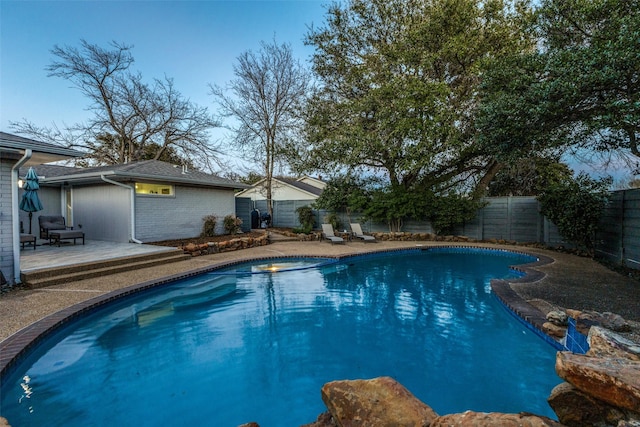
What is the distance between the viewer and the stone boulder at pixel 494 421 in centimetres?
157

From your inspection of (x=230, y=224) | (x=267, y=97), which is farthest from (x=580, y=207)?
(x=267, y=97)

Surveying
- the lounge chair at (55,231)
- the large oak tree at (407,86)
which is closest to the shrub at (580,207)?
the large oak tree at (407,86)

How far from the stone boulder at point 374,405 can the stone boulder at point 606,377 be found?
832mm

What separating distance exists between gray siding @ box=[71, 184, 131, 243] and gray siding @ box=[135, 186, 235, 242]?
47 centimetres

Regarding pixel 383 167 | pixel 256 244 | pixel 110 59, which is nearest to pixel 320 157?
pixel 383 167

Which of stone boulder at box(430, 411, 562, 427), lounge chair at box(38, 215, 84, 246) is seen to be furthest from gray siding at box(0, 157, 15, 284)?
stone boulder at box(430, 411, 562, 427)

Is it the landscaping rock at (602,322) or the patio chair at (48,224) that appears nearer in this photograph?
the landscaping rock at (602,322)

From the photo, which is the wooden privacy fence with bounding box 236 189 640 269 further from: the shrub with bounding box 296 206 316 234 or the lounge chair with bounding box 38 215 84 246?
the lounge chair with bounding box 38 215 84 246

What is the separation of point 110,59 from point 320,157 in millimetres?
14573

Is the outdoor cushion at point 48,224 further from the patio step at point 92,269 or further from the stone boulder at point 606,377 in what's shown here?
the stone boulder at point 606,377

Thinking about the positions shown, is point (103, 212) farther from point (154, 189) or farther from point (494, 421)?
point (494, 421)

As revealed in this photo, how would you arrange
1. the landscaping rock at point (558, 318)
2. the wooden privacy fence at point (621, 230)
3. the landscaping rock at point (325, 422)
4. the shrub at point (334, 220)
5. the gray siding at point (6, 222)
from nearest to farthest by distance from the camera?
the landscaping rock at point (325, 422) < the landscaping rock at point (558, 318) < the gray siding at point (6, 222) < the wooden privacy fence at point (621, 230) < the shrub at point (334, 220)

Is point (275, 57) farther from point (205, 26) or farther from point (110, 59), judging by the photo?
point (110, 59)

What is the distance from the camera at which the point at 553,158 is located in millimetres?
Answer: 13086
